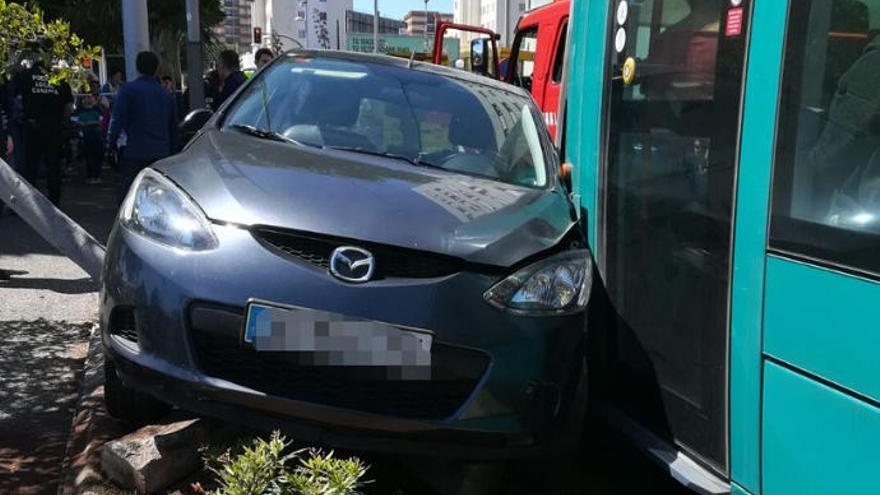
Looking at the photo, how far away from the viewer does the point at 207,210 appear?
2.89 meters

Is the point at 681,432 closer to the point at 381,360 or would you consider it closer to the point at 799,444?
the point at 799,444

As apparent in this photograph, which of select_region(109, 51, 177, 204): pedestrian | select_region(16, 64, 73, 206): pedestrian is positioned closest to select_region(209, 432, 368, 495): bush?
select_region(109, 51, 177, 204): pedestrian

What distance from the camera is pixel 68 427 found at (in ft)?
12.7

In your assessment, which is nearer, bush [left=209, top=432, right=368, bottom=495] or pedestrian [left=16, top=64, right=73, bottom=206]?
bush [left=209, top=432, right=368, bottom=495]

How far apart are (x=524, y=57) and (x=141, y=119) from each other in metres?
5.14

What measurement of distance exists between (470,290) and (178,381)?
1008mm

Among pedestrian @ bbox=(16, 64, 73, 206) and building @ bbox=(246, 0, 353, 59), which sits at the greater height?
building @ bbox=(246, 0, 353, 59)

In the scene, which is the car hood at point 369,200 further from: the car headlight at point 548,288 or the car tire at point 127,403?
the car tire at point 127,403

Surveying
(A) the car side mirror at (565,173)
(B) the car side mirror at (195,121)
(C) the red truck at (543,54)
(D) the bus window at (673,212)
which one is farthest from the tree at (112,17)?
(D) the bus window at (673,212)

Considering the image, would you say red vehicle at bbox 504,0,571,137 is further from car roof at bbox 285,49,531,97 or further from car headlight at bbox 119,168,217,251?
car headlight at bbox 119,168,217,251

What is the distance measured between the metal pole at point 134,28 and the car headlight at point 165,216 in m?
6.61

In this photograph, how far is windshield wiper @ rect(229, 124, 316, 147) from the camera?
12.3 feet

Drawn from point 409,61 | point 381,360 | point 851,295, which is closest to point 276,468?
point 381,360

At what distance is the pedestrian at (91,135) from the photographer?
12.3 meters
